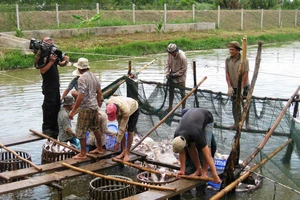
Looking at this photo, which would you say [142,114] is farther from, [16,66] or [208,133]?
[16,66]

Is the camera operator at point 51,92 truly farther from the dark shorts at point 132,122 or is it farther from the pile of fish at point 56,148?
the dark shorts at point 132,122

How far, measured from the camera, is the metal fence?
24.5m

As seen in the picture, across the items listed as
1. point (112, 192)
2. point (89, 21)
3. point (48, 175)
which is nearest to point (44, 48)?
point (48, 175)

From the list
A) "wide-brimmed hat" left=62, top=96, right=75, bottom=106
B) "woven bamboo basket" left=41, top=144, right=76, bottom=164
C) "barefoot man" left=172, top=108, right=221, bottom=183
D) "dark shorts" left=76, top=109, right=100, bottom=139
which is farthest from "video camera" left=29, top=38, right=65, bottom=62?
"barefoot man" left=172, top=108, right=221, bottom=183

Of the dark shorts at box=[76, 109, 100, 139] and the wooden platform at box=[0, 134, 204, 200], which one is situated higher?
the dark shorts at box=[76, 109, 100, 139]

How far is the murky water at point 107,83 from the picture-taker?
22.2ft

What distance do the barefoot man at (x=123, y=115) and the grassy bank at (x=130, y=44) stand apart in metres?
10.6

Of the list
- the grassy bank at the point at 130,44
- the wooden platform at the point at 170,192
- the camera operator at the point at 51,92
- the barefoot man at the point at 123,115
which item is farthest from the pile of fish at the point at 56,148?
the grassy bank at the point at 130,44

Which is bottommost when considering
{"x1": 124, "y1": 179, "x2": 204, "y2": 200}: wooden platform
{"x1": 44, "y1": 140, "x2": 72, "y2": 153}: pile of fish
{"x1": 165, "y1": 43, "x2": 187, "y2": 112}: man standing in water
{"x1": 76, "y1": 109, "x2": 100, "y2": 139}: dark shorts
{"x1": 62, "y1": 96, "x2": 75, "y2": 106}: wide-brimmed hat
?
{"x1": 124, "y1": 179, "x2": 204, "y2": 200}: wooden platform

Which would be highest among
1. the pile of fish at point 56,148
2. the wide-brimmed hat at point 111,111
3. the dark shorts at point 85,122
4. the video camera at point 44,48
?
the video camera at point 44,48

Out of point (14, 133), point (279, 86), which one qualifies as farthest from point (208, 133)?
point (279, 86)

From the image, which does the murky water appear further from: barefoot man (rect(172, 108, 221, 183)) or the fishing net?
barefoot man (rect(172, 108, 221, 183))

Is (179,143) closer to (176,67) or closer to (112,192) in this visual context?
(112,192)

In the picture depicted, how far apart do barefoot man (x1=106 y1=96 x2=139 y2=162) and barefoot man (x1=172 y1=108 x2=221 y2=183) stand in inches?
38.1
